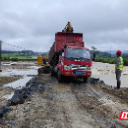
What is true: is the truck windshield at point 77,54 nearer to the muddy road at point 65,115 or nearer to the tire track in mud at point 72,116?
the muddy road at point 65,115

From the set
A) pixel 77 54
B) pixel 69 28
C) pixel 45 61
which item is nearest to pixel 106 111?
pixel 77 54

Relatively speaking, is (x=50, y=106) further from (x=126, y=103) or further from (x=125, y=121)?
(x=126, y=103)

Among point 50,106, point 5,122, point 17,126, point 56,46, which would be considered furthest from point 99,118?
point 56,46

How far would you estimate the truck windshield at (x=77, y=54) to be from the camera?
10.8 m

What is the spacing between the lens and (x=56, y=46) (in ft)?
42.1

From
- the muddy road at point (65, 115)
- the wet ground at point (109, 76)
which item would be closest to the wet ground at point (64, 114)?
the muddy road at point (65, 115)

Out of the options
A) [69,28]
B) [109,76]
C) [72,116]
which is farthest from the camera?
[109,76]

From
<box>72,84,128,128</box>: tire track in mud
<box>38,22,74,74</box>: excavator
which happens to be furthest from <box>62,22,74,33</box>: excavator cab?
<box>72,84,128,128</box>: tire track in mud

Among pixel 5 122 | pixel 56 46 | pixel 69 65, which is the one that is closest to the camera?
pixel 5 122

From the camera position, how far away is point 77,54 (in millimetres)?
10906

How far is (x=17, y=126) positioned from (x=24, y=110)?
1260 millimetres

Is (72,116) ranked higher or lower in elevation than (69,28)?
lower

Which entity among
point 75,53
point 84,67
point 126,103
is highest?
point 75,53

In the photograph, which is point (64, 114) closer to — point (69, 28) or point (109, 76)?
point (69, 28)
